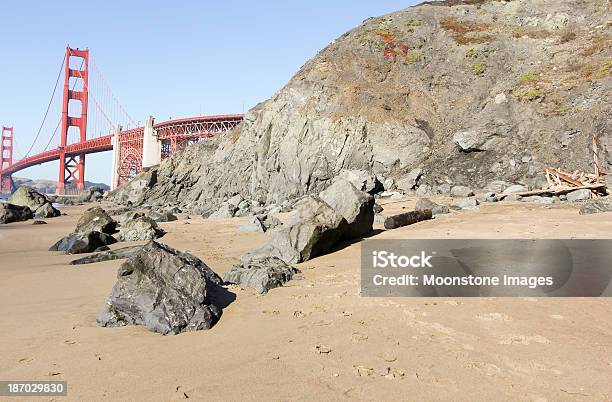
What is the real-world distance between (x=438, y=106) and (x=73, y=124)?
8119cm

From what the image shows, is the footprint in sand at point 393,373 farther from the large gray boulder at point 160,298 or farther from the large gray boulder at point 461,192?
the large gray boulder at point 461,192

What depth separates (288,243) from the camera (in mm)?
8344

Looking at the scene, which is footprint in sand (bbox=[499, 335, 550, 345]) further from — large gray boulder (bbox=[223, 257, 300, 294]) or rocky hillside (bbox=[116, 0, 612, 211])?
rocky hillside (bbox=[116, 0, 612, 211])

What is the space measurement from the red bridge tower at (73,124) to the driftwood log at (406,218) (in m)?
77.0

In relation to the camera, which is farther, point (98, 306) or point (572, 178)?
point (572, 178)

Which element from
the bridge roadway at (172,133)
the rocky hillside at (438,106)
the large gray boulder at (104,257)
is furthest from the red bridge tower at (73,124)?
the large gray boulder at (104,257)

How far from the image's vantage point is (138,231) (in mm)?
13672

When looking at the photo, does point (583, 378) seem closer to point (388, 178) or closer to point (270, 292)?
point (270, 292)

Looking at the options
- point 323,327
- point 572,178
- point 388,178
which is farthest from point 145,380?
point 388,178

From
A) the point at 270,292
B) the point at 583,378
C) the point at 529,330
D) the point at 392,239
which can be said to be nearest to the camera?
the point at 583,378

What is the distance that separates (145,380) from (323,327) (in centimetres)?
200

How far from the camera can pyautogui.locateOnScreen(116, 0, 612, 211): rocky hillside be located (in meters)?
20.4

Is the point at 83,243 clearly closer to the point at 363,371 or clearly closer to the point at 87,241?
the point at 87,241

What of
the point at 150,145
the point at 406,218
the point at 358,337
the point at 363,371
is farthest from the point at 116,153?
the point at 363,371
